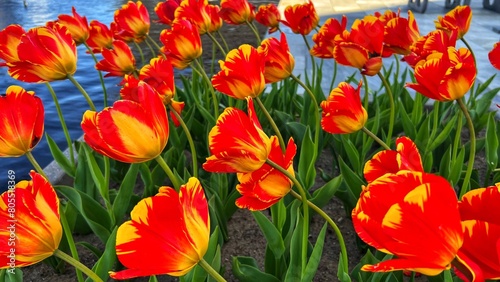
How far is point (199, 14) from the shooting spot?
1733 millimetres

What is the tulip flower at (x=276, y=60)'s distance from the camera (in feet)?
4.06

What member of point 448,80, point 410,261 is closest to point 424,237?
point 410,261

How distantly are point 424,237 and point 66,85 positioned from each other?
3536mm

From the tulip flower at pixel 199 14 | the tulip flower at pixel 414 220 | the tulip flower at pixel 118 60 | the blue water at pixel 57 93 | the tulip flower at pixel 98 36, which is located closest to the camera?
the tulip flower at pixel 414 220

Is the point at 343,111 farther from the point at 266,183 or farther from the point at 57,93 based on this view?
the point at 57,93

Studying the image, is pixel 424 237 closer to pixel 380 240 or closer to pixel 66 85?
pixel 380 240

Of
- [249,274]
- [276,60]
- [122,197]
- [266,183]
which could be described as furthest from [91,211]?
[266,183]

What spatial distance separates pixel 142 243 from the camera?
0.51m

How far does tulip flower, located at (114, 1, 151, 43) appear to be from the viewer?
174cm

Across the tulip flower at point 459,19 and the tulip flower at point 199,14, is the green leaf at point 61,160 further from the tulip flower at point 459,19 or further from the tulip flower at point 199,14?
the tulip flower at point 459,19

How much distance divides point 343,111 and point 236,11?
920 millimetres

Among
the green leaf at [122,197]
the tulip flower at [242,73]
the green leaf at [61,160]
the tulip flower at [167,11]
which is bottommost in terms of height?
the green leaf at [61,160]

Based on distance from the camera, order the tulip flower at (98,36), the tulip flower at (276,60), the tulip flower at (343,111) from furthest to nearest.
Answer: the tulip flower at (98,36)
the tulip flower at (276,60)
the tulip flower at (343,111)

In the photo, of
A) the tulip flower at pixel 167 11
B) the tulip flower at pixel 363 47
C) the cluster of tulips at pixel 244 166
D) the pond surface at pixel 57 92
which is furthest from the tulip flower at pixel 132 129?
the pond surface at pixel 57 92
